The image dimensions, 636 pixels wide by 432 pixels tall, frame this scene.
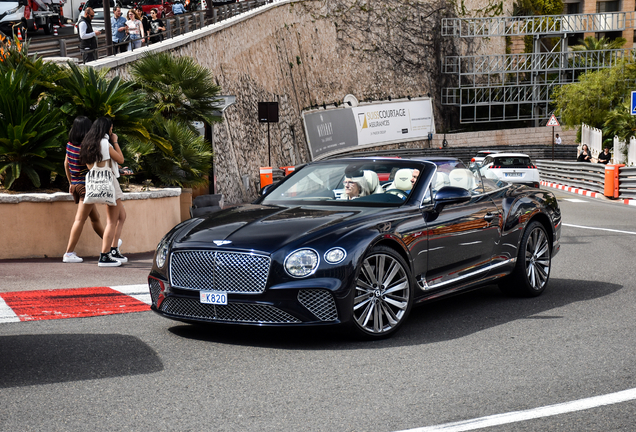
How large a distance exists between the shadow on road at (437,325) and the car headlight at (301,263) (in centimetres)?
45

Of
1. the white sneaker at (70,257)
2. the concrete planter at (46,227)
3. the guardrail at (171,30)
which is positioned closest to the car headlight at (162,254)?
the white sneaker at (70,257)

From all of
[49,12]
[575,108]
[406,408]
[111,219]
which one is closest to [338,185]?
[406,408]

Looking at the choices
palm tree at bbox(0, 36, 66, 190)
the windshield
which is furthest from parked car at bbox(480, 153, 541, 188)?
the windshield

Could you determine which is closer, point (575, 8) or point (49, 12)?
point (49, 12)

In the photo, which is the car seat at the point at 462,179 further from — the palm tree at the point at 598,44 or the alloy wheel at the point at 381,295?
the palm tree at the point at 598,44

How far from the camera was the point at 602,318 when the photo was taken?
704 centimetres

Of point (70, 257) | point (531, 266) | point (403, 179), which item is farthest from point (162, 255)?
point (70, 257)

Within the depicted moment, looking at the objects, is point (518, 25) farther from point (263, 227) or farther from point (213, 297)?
point (213, 297)

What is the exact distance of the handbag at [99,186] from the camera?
9828mm

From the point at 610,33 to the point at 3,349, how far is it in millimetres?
72895

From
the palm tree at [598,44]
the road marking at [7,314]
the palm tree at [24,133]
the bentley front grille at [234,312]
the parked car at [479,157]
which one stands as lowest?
the parked car at [479,157]

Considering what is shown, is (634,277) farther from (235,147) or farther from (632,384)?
(235,147)

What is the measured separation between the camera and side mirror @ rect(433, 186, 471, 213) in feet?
22.4

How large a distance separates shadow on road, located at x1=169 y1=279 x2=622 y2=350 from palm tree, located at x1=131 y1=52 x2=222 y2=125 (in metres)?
8.97
